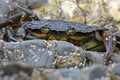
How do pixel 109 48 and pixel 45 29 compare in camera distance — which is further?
pixel 45 29

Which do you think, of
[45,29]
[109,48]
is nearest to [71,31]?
[45,29]

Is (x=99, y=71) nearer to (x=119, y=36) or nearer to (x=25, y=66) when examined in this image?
(x=25, y=66)

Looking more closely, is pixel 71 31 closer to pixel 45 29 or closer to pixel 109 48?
pixel 45 29

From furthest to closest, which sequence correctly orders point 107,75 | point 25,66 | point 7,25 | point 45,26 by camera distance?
point 7,25, point 45,26, point 107,75, point 25,66

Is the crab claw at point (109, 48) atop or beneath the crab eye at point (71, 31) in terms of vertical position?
beneath

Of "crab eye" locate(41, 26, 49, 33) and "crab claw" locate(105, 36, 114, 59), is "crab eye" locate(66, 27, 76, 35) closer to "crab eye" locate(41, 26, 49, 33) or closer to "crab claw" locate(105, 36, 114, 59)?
"crab eye" locate(41, 26, 49, 33)

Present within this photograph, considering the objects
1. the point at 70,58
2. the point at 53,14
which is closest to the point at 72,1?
the point at 53,14

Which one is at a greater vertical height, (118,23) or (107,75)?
(107,75)

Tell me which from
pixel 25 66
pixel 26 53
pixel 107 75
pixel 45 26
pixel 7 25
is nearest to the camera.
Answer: pixel 25 66

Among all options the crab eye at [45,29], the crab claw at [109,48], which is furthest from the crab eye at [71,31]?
the crab claw at [109,48]

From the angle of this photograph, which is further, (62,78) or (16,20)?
(16,20)

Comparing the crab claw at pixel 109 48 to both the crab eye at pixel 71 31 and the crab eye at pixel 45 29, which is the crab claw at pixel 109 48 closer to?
the crab eye at pixel 71 31
